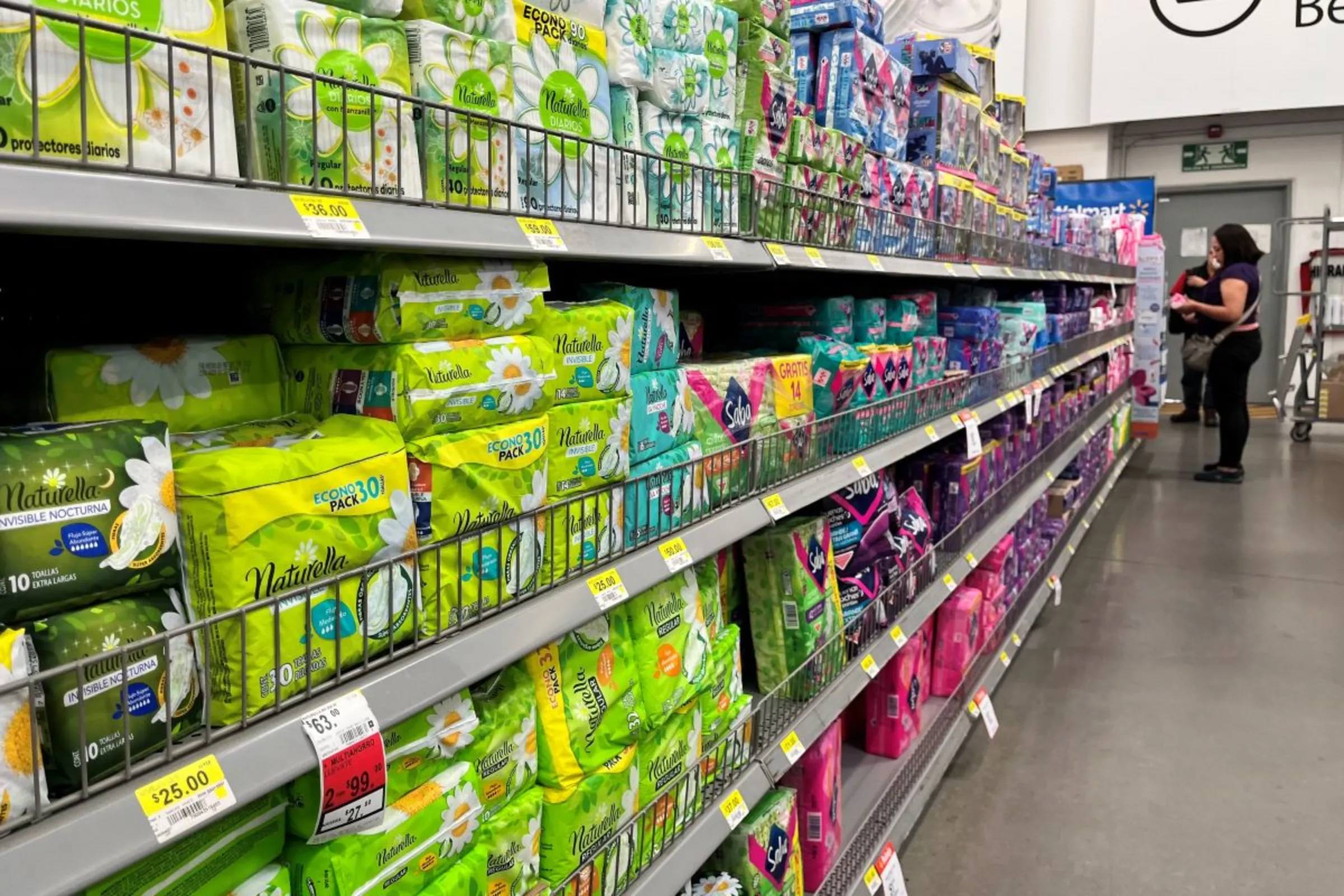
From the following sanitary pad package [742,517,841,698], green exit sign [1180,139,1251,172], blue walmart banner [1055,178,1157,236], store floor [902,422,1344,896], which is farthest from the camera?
green exit sign [1180,139,1251,172]

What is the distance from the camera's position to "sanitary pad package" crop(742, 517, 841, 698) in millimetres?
1882

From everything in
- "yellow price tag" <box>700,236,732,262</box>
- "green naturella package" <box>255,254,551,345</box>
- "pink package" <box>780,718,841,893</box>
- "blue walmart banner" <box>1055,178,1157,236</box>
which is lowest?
"pink package" <box>780,718,841,893</box>

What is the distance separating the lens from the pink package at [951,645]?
286 cm

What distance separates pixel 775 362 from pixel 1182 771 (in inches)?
72.2

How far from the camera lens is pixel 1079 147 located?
923 cm

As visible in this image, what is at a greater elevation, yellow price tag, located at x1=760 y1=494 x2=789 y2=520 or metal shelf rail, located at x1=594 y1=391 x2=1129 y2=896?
yellow price tag, located at x1=760 y1=494 x2=789 y2=520

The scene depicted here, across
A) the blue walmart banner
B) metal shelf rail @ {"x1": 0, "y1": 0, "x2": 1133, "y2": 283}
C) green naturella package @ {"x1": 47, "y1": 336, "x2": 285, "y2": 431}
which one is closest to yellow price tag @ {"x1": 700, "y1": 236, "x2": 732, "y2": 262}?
metal shelf rail @ {"x1": 0, "y1": 0, "x2": 1133, "y2": 283}

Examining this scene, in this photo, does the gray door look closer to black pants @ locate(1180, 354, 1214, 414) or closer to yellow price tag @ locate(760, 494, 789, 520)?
black pants @ locate(1180, 354, 1214, 414)

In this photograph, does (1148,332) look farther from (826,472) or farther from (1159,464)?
(826,472)

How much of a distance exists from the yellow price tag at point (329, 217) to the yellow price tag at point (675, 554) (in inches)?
25.0

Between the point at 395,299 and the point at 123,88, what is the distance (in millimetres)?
332

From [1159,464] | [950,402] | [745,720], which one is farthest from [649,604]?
[1159,464]

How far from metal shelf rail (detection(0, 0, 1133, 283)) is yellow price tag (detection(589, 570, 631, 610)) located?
376 mm

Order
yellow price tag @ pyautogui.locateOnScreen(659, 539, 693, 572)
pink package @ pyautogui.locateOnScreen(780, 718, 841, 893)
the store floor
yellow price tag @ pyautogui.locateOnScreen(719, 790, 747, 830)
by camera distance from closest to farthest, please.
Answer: yellow price tag @ pyautogui.locateOnScreen(659, 539, 693, 572) < yellow price tag @ pyautogui.locateOnScreen(719, 790, 747, 830) < pink package @ pyautogui.locateOnScreen(780, 718, 841, 893) < the store floor
